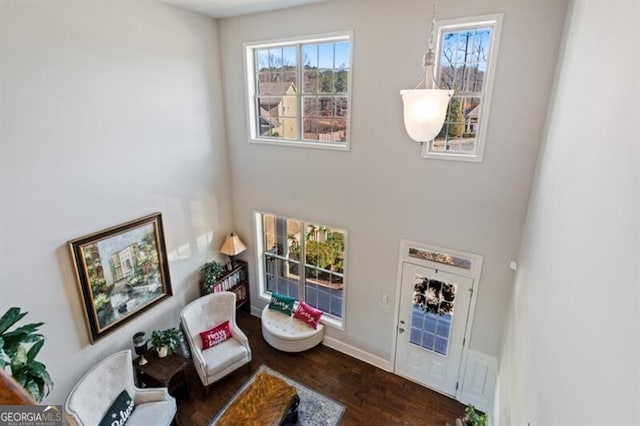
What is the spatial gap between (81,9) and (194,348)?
4.60 metres

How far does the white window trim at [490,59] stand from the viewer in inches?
140

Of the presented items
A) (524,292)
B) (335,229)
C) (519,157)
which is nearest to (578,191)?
(524,292)

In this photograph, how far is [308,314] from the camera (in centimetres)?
585

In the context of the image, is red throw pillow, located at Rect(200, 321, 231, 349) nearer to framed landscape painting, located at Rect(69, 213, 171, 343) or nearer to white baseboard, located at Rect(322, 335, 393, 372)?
framed landscape painting, located at Rect(69, 213, 171, 343)

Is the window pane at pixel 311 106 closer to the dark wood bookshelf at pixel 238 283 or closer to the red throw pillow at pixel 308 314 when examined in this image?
the dark wood bookshelf at pixel 238 283

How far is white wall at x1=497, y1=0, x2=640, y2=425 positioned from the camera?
119 centimetres

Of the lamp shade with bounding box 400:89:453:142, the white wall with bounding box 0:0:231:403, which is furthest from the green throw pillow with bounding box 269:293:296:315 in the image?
the lamp shade with bounding box 400:89:453:142

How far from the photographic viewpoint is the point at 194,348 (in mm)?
4934

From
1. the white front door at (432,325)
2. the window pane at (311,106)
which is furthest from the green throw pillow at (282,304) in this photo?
the window pane at (311,106)

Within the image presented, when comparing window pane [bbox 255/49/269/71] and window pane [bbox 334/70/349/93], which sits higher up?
window pane [bbox 255/49/269/71]

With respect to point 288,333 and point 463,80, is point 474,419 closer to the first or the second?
point 288,333

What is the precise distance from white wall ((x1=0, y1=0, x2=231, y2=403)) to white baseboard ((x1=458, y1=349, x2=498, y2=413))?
4.71 meters

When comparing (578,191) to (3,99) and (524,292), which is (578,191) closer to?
(524,292)

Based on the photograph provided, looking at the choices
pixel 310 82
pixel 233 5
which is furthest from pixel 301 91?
pixel 233 5
